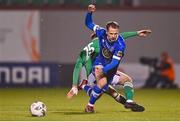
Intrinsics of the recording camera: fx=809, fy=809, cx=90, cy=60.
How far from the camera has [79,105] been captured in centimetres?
1599

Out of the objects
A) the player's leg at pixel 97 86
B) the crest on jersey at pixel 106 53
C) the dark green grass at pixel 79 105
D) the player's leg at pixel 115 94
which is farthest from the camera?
the player's leg at pixel 115 94

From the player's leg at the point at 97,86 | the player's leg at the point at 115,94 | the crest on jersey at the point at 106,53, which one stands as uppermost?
the crest on jersey at the point at 106,53

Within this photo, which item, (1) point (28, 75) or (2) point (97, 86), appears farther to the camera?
(1) point (28, 75)

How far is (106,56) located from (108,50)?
0.16 metres

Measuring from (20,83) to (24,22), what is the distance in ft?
5.70

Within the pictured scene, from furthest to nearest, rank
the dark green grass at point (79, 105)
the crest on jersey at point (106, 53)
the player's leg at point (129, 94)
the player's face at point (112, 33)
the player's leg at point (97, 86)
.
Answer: the player's leg at point (129, 94)
the crest on jersey at point (106, 53)
the player's leg at point (97, 86)
the player's face at point (112, 33)
the dark green grass at point (79, 105)

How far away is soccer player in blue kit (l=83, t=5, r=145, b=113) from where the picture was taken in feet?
43.1

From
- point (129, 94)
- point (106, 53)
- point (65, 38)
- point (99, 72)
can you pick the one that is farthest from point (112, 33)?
point (65, 38)

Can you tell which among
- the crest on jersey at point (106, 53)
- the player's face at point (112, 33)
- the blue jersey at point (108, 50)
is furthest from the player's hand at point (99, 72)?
the player's face at point (112, 33)

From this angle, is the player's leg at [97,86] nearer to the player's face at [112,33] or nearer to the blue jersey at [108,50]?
the blue jersey at [108,50]

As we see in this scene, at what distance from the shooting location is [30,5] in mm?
23281

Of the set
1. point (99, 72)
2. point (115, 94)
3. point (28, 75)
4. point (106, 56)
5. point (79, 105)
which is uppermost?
point (106, 56)

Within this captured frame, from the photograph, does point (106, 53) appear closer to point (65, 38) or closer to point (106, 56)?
point (106, 56)

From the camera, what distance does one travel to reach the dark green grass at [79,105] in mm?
12938
